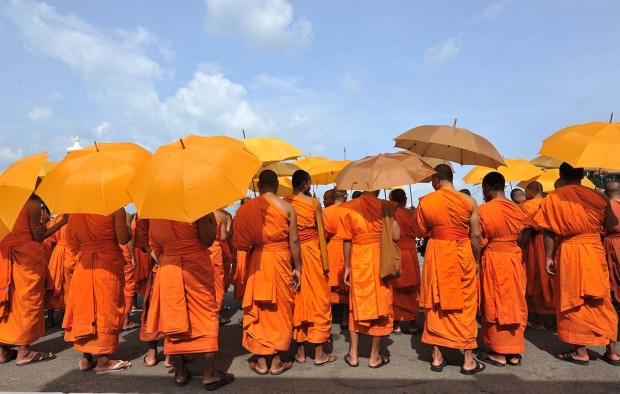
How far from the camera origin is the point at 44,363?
16.7 ft

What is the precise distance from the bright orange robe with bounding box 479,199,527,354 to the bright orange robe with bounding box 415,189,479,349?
329mm

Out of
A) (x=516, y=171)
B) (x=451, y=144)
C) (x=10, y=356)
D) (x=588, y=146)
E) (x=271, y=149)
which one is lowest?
(x=10, y=356)

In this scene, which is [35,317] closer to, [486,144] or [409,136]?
[409,136]

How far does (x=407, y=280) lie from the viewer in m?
6.26

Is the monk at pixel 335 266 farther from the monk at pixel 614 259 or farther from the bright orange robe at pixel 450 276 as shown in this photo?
the monk at pixel 614 259

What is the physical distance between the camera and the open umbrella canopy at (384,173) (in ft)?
15.0

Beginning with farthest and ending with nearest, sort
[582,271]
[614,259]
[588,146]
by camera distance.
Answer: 1. [614,259]
2. [582,271]
3. [588,146]

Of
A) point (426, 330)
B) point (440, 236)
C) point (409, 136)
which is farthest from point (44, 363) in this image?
point (409, 136)

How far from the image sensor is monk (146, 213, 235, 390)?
4.15m

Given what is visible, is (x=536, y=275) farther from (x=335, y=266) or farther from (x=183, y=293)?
(x=183, y=293)

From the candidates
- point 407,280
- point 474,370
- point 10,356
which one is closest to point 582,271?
point 474,370

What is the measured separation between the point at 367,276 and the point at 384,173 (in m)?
1.19

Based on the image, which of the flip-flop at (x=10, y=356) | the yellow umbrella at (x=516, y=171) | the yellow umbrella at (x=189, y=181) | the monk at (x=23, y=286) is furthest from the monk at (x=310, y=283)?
the yellow umbrella at (x=516, y=171)

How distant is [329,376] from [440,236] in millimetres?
1963
